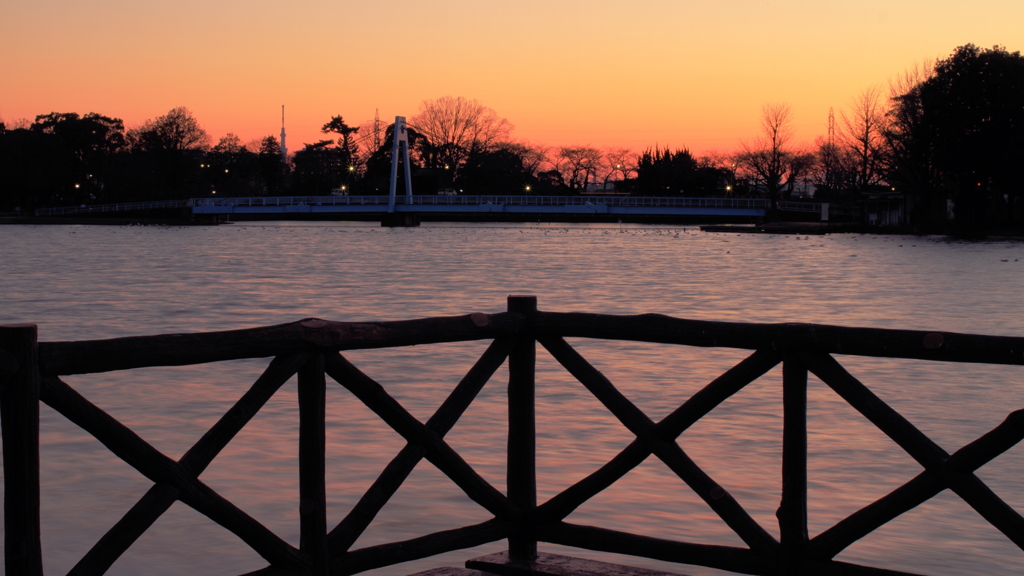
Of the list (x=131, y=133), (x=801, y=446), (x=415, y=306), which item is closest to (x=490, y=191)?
(x=131, y=133)

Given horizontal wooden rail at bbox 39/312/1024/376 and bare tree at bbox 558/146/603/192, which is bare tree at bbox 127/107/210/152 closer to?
bare tree at bbox 558/146/603/192

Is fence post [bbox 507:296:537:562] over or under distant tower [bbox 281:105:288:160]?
under

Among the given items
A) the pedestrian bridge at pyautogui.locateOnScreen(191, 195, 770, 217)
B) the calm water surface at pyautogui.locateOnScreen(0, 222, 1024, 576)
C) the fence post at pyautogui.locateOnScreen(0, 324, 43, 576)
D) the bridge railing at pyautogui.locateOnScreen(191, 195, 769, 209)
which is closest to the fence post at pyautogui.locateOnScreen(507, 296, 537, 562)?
the calm water surface at pyautogui.locateOnScreen(0, 222, 1024, 576)

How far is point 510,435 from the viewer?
16.0 feet

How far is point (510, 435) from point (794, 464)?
134 centimetres

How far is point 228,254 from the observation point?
61.5 meters

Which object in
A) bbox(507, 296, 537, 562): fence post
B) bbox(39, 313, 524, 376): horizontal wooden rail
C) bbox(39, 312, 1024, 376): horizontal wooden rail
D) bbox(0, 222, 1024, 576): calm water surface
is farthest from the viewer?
bbox(0, 222, 1024, 576): calm water surface

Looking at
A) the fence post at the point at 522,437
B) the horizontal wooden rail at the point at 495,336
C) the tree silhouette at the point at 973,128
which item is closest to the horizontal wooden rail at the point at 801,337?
the horizontal wooden rail at the point at 495,336

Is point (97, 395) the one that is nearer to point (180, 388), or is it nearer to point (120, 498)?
point (180, 388)

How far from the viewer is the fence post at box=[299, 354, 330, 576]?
12.7ft

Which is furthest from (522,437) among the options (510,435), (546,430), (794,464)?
(546,430)

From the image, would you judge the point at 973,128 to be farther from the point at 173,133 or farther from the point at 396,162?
the point at 173,133

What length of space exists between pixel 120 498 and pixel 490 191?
128076 mm

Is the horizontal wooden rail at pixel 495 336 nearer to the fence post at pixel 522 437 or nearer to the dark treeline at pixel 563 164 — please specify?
the fence post at pixel 522 437
